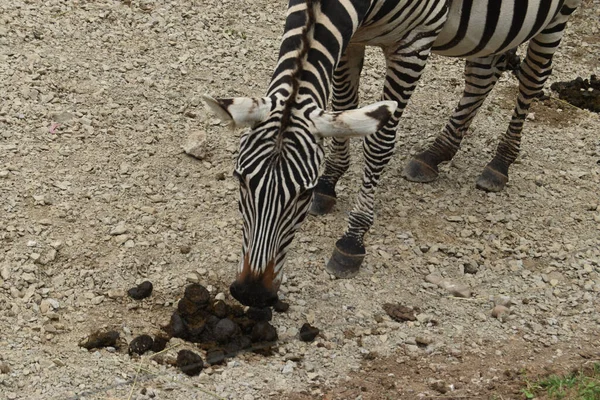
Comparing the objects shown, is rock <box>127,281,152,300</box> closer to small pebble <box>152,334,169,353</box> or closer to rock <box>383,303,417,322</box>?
small pebble <box>152,334,169,353</box>

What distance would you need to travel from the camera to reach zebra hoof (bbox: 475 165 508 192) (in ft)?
27.3

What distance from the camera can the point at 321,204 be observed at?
7.58m

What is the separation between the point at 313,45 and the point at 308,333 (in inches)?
89.0

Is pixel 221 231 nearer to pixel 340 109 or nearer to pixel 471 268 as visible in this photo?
pixel 340 109

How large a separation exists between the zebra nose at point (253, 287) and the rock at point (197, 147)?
2.96 metres

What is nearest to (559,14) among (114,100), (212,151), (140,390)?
(212,151)

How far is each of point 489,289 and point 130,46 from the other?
5284 millimetres

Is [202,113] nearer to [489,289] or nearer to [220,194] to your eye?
[220,194]

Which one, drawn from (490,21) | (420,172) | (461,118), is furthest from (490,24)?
(420,172)

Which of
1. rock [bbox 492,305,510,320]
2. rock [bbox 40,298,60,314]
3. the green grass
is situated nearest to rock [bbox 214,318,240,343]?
rock [bbox 40,298,60,314]

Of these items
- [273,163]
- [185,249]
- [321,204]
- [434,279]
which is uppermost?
[273,163]

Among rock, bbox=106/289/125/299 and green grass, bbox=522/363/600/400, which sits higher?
green grass, bbox=522/363/600/400

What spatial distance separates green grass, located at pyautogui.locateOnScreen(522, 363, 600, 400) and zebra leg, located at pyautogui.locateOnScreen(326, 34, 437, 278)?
77.1 inches

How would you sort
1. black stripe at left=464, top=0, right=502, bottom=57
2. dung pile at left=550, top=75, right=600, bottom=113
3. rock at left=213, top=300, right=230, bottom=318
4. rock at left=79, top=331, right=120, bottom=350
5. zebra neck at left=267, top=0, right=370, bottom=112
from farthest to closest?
dung pile at left=550, top=75, right=600, bottom=113, black stripe at left=464, top=0, right=502, bottom=57, rock at left=213, top=300, right=230, bottom=318, rock at left=79, top=331, right=120, bottom=350, zebra neck at left=267, top=0, right=370, bottom=112
